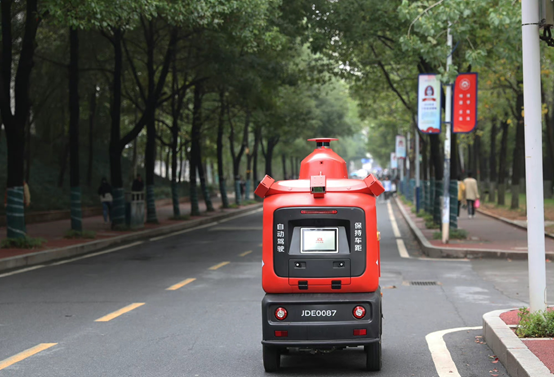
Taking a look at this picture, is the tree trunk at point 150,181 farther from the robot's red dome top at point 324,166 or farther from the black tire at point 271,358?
the black tire at point 271,358

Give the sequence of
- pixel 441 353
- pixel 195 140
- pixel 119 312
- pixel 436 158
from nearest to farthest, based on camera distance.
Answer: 1. pixel 441 353
2. pixel 119 312
3. pixel 436 158
4. pixel 195 140

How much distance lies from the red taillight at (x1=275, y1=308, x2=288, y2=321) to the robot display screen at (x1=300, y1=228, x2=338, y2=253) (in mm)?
519

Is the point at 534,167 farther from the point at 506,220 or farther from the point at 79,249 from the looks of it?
the point at 506,220

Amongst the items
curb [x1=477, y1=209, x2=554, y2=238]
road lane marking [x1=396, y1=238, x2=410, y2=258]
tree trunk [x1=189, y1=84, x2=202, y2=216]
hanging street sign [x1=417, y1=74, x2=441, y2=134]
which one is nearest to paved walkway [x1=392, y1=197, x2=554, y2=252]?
curb [x1=477, y1=209, x2=554, y2=238]

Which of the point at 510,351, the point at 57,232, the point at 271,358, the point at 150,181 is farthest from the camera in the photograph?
the point at 150,181

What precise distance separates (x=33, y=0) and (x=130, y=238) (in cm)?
807

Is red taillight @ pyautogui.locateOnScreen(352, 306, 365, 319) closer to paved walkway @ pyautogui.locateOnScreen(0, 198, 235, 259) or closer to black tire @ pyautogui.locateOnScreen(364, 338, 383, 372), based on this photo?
black tire @ pyautogui.locateOnScreen(364, 338, 383, 372)

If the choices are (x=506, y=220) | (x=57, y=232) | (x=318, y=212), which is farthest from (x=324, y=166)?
(x=506, y=220)

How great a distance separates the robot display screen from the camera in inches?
256

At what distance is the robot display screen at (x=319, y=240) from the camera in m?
6.50

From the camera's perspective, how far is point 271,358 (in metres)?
6.81

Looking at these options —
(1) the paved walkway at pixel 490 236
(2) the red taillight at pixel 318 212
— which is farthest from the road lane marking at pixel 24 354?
(1) the paved walkway at pixel 490 236

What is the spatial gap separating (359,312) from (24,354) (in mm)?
3455

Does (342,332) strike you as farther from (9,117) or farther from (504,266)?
(9,117)
